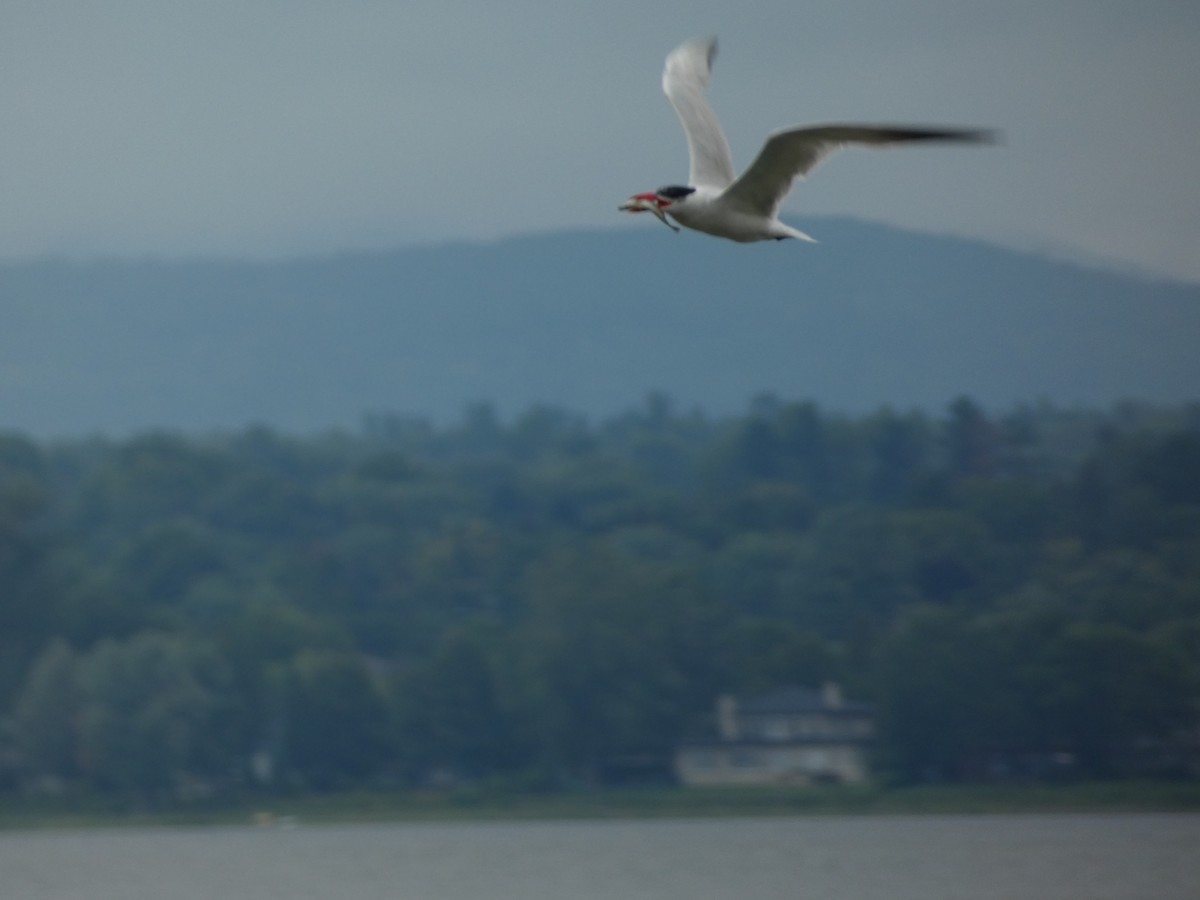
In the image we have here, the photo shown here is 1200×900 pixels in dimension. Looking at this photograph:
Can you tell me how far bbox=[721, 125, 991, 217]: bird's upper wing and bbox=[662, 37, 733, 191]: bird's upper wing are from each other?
1563 millimetres

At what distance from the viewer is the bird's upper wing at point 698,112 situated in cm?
1587

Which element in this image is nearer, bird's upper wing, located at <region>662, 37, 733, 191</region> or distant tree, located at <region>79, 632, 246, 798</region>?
bird's upper wing, located at <region>662, 37, 733, 191</region>

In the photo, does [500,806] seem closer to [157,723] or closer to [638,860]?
[157,723]

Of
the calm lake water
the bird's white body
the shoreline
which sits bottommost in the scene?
the calm lake water

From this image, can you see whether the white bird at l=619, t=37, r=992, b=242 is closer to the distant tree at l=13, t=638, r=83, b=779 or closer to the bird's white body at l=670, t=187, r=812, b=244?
the bird's white body at l=670, t=187, r=812, b=244

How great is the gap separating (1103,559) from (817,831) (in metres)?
20.9

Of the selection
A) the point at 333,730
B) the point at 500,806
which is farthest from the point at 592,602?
the point at 333,730

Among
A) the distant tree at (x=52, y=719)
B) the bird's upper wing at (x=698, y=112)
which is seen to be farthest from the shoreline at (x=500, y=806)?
the bird's upper wing at (x=698, y=112)

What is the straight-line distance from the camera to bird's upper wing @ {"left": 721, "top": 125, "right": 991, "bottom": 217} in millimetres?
13016

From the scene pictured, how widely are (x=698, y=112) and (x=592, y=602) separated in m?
41.4

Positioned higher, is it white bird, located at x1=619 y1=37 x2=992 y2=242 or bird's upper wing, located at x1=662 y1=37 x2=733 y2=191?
bird's upper wing, located at x1=662 y1=37 x2=733 y2=191

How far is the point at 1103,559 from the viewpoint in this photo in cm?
6600

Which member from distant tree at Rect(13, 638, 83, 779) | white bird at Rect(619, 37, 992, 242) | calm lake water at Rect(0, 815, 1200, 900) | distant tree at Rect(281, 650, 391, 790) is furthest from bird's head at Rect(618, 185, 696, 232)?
distant tree at Rect(13, 638, 83, 779)

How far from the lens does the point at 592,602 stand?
57.3 metres
